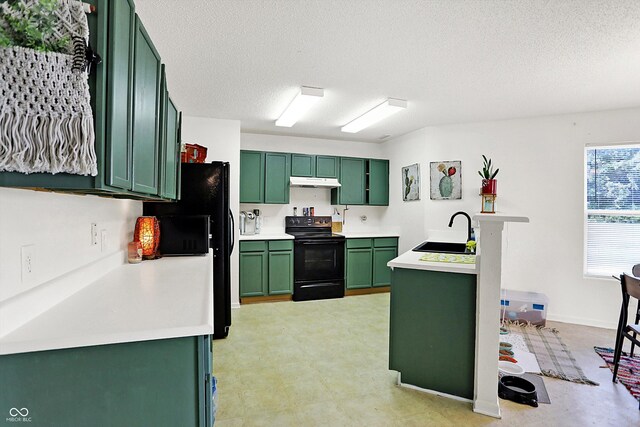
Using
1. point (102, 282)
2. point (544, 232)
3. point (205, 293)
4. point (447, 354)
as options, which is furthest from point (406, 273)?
point (544, 232)

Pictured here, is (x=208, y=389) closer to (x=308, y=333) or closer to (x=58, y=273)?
(x=58, y=273)

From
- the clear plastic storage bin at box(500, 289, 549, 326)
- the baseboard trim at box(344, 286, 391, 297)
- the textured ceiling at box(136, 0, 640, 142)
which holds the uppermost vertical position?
the textured ceiling at box(136, 0, 640, 142)

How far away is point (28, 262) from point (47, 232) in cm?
18

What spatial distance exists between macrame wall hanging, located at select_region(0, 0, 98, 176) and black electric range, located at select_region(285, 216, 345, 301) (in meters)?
3.75

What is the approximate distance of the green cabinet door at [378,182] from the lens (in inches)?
212

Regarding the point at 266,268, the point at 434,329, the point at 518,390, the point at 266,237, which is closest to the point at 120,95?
the point at 434,329

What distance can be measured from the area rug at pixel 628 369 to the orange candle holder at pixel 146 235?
12.0 ft

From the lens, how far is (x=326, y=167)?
513 centimetres

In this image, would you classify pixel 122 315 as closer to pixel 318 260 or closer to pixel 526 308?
pixel 318 260

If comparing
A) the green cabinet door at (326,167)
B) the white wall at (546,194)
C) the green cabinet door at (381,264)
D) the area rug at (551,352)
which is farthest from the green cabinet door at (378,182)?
the area rug at (551,352)

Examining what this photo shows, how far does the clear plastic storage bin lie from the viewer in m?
3.68

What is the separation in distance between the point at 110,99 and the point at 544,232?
178 inches

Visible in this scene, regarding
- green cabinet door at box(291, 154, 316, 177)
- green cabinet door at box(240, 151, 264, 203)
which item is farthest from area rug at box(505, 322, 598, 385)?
green cabinet door at box(240, 151, 264, 203)
